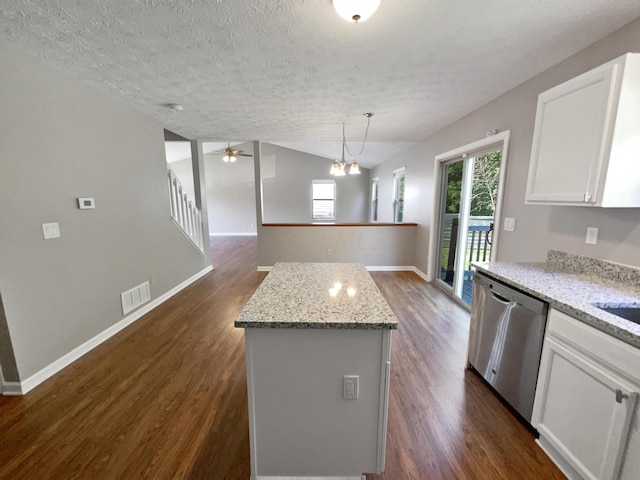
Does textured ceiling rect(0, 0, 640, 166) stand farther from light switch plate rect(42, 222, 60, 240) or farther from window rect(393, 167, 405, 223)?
window rect(393, 167, 405, 223)

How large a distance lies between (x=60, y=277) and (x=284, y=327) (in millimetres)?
2221

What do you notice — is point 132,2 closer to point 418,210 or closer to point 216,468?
point 216,468

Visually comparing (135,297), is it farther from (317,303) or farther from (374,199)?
(374,199)

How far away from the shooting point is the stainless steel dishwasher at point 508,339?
1.51 metres

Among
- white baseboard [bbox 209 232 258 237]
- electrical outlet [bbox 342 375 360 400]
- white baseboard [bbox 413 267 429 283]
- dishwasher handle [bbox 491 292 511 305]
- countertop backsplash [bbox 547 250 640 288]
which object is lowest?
white baseboard [bbox 413 267 429 283]

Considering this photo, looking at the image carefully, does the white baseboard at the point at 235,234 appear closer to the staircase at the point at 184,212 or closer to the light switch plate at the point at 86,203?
the staircase at the point at 184,212

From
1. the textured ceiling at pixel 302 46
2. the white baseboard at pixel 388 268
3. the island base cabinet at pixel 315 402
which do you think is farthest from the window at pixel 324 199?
the island base cabinet at pixel 315 402

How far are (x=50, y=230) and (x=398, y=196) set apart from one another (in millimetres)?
6281

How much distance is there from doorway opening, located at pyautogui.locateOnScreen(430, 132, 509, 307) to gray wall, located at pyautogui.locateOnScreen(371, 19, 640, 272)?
8.9 inches

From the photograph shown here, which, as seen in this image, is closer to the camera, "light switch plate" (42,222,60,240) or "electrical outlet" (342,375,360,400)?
"electrical outlet" (342,375,360,400)

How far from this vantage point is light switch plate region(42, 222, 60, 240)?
198cm

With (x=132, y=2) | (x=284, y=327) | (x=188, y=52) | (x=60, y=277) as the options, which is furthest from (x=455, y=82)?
(x=60, y=277)

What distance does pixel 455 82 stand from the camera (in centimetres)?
234

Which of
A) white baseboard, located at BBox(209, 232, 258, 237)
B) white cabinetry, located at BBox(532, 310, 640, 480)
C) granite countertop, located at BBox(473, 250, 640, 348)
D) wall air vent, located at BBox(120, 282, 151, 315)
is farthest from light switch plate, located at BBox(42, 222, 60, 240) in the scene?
white baseboard, located at BBox(209, 232, 258, 237)
